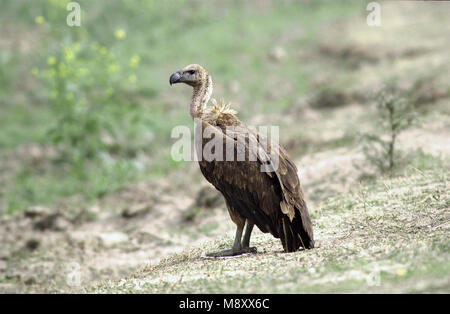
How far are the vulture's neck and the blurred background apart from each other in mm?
1517

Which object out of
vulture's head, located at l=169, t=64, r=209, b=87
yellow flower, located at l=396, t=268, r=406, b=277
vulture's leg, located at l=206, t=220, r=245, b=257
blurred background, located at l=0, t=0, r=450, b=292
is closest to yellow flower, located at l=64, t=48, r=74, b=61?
blurred background, located at l=0, t=0, r=450, b=292

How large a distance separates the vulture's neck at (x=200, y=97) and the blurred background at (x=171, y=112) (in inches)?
59.7

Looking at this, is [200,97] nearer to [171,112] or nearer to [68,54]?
[68,54]

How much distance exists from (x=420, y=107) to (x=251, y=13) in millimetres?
9703

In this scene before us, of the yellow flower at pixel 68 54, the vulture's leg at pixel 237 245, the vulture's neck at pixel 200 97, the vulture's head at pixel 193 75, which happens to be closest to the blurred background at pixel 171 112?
the yellow flower at pixel 68 54

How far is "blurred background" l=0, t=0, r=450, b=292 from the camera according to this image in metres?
9.55

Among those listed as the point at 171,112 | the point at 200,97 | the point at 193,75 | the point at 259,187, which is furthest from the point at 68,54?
the point at 259,187

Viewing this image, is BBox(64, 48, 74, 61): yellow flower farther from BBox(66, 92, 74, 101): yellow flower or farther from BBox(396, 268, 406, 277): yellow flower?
BBox(396, 268, 406, 277): yellow flower

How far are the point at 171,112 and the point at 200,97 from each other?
9.05 metres

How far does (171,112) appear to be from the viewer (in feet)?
52.7

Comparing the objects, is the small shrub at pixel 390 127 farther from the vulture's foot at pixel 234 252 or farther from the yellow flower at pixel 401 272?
the yellow flower at pixel 401 272
